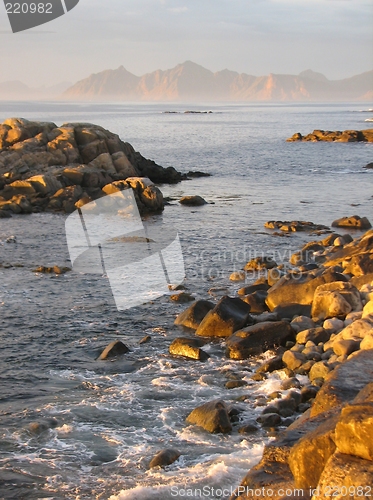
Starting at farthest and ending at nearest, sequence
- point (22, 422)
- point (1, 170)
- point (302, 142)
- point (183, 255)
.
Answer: point (302, 142) → point (1, 170) → point (183, 255) → point (22, 422)

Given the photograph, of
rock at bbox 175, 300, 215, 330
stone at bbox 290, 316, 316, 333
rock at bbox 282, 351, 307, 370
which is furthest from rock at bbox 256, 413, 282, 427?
rock at bbox 175, 300, 215, 330

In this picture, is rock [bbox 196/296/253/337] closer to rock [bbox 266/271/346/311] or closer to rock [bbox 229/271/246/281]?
rock [bbox 266/271/346/311]

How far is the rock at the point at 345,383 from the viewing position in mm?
10336

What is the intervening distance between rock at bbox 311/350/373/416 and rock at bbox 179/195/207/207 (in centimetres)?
2931

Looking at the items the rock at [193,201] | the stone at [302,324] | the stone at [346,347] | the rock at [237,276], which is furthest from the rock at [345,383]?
the rock at [193,201]

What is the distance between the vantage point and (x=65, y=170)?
4138cm

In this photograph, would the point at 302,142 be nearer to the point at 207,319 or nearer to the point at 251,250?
the point at 251,250

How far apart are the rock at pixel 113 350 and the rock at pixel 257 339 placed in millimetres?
2872

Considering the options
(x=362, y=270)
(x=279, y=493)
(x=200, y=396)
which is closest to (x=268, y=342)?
(x=200, y=396)

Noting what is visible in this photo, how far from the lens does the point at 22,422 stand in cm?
1323

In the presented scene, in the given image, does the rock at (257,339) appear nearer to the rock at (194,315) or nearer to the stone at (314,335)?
the stone at (314,335)

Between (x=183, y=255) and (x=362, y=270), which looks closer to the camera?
(x=362, y=270)

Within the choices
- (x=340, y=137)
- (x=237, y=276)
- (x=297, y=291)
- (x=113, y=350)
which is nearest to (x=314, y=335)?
(x=297, y=291)

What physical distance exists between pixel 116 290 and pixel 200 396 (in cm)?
896
